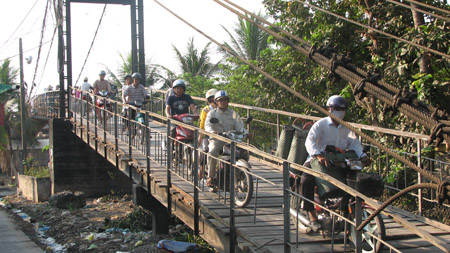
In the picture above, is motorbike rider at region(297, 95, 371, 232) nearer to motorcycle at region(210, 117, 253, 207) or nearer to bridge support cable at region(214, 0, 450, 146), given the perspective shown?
motorcycle at region(210, 117, 253, 207)

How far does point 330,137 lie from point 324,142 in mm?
86

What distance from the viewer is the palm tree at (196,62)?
32.4 meters

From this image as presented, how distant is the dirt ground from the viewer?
11047mm

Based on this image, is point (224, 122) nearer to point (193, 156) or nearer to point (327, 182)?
point (193, 156)

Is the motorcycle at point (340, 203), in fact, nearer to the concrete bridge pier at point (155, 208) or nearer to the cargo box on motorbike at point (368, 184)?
the cargo box on motorbike at point (368, 184)

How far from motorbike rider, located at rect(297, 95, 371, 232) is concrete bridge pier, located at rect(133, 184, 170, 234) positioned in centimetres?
466

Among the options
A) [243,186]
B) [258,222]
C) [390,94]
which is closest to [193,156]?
[243,186]

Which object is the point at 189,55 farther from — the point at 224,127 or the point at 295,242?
the point at 295,242

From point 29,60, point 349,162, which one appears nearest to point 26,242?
point 349,162

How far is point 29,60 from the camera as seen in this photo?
86.7 ft

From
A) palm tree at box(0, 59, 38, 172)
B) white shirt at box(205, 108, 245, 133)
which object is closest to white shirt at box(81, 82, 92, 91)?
white shirt at box(205, 108, 245, 133)

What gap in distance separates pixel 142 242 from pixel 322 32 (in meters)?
5.68

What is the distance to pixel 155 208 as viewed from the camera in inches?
417

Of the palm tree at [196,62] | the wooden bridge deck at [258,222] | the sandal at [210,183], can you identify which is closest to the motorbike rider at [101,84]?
the wooden bridge deck at [258,222]
